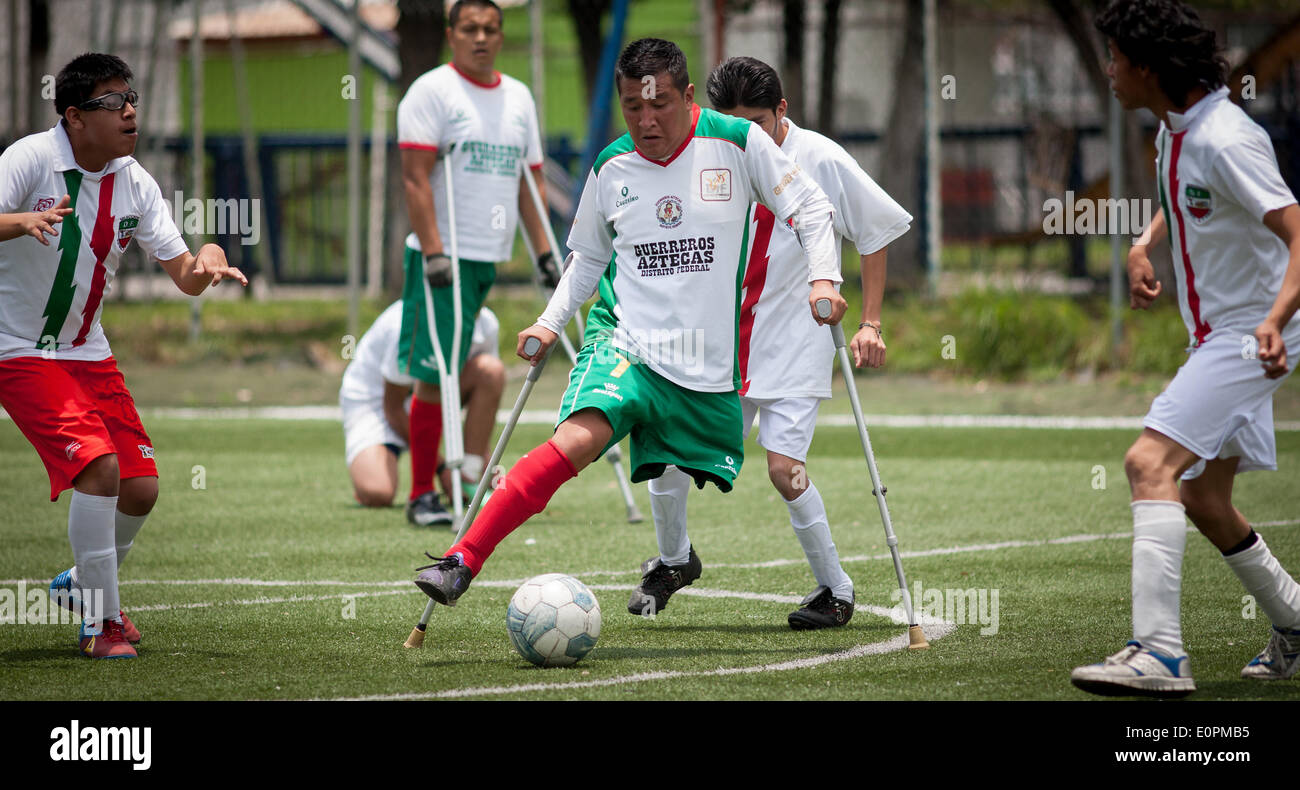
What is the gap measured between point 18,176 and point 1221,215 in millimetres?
3934

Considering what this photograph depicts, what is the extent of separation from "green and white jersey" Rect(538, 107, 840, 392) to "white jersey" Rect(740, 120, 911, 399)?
16.2 inches

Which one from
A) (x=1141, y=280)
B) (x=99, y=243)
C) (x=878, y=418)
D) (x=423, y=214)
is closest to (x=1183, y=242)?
(x=1141, y=280)

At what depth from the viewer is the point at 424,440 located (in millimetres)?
8812

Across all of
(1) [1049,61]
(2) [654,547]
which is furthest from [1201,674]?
(1) [1049,61]

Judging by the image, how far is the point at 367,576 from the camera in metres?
7.06

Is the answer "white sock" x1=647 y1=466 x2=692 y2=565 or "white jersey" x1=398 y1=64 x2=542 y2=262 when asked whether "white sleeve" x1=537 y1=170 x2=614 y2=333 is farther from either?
"white jersey" x1=398 y1=64 x2=542 y2=262

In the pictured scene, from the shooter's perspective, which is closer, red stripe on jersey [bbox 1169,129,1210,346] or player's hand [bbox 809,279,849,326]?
red stripe on jersey [bbox 1169,129,1210,346]

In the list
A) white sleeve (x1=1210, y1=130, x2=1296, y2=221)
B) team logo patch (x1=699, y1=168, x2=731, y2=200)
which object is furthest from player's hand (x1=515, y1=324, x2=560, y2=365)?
white sleeve (x1=1210, y1=130, x2=1296, y2=221)

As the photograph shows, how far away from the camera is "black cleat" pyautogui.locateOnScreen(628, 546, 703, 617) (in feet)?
20.1

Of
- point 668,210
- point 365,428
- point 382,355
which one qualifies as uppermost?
point 668,210

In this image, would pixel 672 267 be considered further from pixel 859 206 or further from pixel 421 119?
pixel 421 119

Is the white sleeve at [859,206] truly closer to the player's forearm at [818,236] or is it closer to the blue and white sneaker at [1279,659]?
the player's forearm at [818,236]

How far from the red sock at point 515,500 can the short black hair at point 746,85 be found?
1.61 metres
